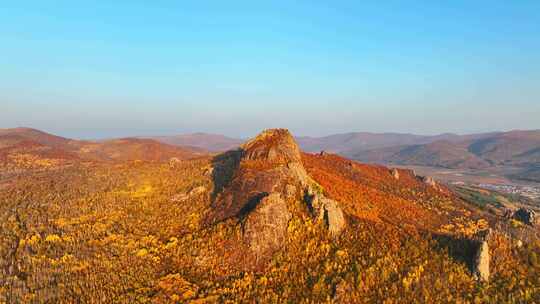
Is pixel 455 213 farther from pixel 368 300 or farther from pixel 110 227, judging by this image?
pixel 110 227

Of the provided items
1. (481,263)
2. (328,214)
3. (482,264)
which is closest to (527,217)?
(482,264)

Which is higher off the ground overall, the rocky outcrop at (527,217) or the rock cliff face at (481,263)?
the rock cliff face at (481,263)

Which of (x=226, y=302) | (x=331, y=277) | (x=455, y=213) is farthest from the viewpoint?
(x=455, y=213)

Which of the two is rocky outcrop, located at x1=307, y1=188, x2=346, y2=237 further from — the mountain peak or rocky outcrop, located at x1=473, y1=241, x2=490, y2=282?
rocky outcrop, located at x1=473, y1=241, x2=490, y2=282

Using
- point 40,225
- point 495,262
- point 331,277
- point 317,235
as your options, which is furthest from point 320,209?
point 40,225

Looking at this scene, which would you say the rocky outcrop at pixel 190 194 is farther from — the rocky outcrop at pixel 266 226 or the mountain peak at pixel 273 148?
the rocky outcrop at pixel 266 226

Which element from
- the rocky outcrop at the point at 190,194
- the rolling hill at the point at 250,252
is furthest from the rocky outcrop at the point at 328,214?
the rocky outcrop at the point at 190,194

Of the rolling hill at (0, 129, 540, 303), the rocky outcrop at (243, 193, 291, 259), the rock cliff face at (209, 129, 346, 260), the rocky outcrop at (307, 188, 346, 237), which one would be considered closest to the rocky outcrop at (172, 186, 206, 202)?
the rolling hill at (0, 129, 540, 303)
